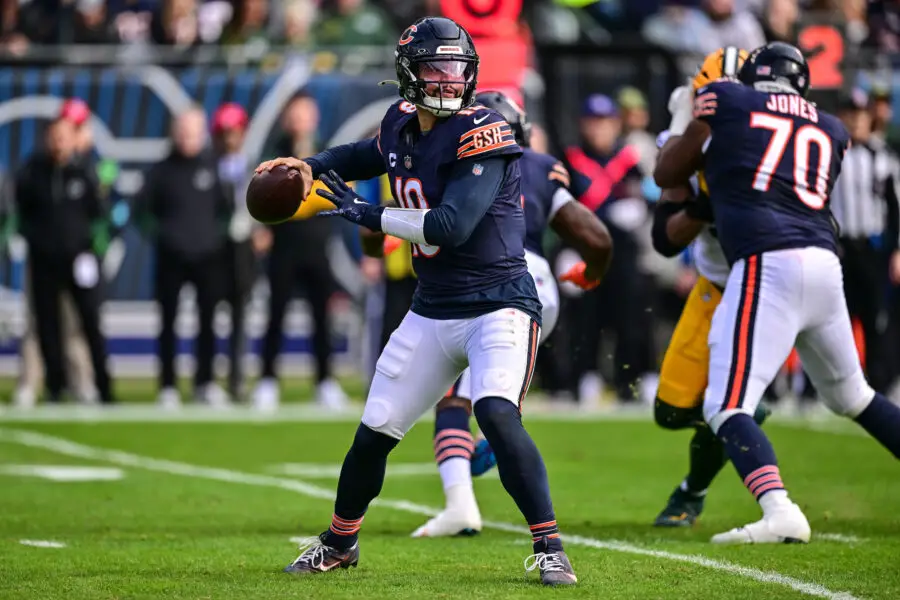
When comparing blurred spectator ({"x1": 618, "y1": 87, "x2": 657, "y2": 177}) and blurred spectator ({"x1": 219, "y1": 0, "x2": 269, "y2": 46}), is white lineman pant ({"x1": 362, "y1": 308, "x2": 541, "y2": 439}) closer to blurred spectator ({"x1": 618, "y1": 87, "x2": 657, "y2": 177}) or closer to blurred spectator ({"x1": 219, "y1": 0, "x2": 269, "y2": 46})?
blurred spectator ({"x1": 618, "y1": 87, "x2": 657, "y2": 177})

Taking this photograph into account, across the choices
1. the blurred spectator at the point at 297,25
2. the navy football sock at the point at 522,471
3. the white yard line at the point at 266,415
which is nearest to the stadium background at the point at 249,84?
the blurred spectator at the point at 297,25

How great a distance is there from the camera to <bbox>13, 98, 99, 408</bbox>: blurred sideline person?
46.1 feet

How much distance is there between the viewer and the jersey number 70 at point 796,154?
6.81m

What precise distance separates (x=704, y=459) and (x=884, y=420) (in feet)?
2.89

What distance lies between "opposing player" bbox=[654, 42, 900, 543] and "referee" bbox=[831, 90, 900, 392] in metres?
5.37

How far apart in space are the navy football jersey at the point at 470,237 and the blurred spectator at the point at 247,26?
10.3 m

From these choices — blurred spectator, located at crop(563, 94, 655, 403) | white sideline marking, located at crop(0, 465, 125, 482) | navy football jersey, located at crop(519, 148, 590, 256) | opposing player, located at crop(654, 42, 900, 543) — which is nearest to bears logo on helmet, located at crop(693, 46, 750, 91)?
opposing player, located at crop(654, 42, 900, 543)

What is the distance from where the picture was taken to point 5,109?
15266 millimetres

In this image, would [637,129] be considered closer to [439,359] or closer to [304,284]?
[304,284]

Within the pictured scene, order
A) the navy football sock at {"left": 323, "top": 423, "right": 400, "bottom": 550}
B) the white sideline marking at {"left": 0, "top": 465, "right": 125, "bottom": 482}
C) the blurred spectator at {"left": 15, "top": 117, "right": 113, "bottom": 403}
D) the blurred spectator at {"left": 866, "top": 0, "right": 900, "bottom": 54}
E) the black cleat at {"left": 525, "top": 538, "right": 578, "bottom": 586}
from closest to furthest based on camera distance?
the black cleat at {"left": 525, "top": 538, "right": 578, "bottom": 586} < the navy football sock at {"left": 323, "top": 423, "right": 400, "bottom": 550} < the white sideline marking at {"left": 0, "top": 465, "right": 125, "bottom": 482} < the blurred spectator at {"left": 15, "top": 117, "right": 113, "bottom": 403} < the blurred spectator at {"left": 866, "top": 0, "right": 900, "bottom": 54}

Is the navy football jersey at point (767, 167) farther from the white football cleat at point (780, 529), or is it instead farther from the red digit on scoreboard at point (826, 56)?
the red digit on scoreboard at point (826, 56)

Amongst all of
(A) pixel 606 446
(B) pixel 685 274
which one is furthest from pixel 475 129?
(B) pixel 685 274

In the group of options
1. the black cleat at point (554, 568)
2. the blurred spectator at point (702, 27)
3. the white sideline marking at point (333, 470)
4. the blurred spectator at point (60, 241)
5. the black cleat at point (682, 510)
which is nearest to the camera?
the black cleat at point (554, 568)

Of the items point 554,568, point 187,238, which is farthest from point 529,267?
point 187,238
